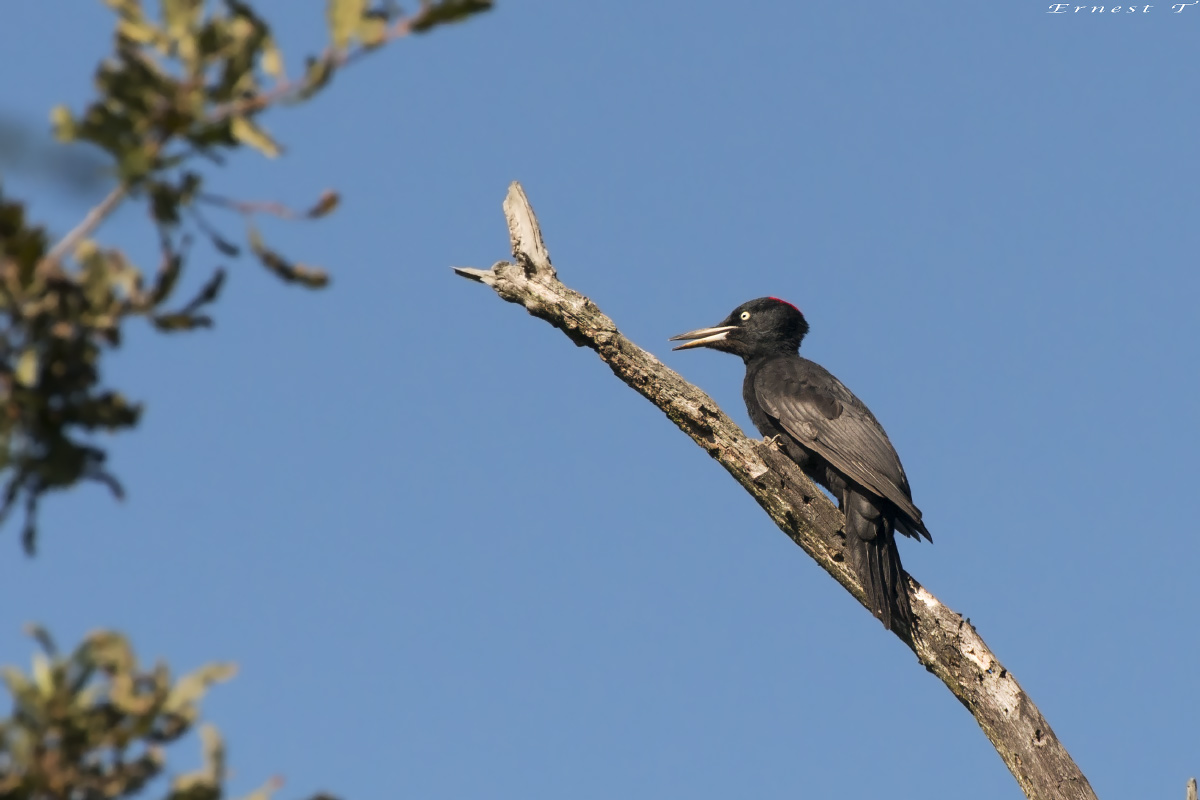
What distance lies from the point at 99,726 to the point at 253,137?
0.97 meters

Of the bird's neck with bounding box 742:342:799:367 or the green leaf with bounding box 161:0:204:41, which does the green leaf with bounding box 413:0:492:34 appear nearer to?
the green leaf with bounding box 161:0:204:41

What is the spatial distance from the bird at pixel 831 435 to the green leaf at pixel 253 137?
468cm

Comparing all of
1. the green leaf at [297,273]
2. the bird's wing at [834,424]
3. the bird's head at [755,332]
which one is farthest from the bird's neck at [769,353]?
the green leaf at [297,273]

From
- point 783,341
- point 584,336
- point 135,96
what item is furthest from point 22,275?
point 783,341

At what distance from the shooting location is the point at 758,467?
6.00 meters

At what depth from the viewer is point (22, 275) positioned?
5.77ft

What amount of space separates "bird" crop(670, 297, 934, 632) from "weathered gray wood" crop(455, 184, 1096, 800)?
0.44 ft

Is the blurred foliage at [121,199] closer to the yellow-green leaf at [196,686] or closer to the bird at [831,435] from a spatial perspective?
the yellow-green leaf at [196,686]

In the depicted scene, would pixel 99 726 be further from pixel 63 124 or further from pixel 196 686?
pixel 63 124

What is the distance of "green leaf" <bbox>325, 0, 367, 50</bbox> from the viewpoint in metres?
1.80

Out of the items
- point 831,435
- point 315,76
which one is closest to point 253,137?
point 315,76

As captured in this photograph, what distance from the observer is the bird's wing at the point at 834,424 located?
6.46m

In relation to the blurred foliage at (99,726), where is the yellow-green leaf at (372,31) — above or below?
above

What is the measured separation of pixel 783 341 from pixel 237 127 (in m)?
6.57
